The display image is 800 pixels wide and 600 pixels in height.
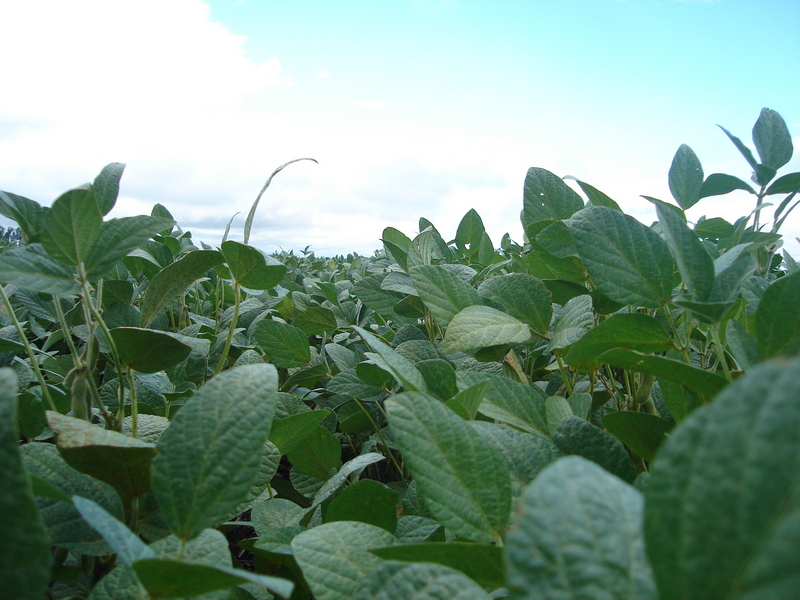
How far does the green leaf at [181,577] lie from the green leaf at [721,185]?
1075 millimetres

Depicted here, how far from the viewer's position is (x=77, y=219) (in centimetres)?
54

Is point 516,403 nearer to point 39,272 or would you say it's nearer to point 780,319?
point 780,319

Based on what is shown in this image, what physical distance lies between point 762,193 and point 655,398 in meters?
0.54

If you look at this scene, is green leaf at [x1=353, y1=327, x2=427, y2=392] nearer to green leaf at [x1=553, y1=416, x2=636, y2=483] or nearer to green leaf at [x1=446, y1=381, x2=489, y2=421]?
green leaf at [x1=446, y1=381, x2=489, y2=421]

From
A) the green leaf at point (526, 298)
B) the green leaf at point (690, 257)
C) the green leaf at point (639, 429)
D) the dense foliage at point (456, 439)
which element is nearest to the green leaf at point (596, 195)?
the dense foliage at point (456, 439)

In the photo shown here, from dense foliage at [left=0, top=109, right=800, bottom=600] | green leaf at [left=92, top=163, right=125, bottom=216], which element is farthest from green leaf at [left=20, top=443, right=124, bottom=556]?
green leaf at [left=92, top=163, right=125, bottom=216]

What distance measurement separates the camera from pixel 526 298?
76 centimetres

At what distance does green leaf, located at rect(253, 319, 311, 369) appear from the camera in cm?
104

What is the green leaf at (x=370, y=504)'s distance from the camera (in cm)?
56

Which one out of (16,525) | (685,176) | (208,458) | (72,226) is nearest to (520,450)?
(208,458)

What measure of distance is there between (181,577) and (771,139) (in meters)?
1.15

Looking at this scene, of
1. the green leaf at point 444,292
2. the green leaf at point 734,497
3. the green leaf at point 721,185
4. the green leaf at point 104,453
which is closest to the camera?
the green leaf at point 734,497

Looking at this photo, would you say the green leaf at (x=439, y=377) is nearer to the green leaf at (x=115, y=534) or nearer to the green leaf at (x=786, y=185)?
the green leaf at (x=115, y=534)

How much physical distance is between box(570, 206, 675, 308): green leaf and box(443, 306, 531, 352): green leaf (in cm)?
14
